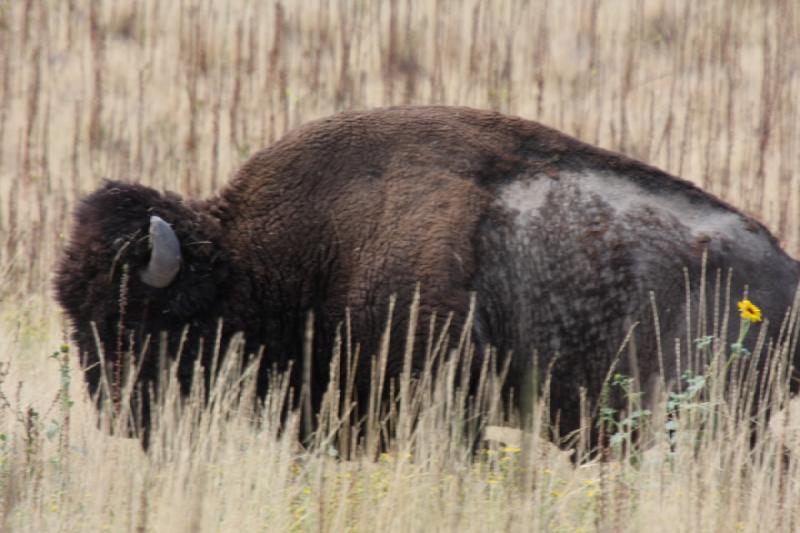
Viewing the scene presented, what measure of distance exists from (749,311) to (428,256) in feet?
4.24

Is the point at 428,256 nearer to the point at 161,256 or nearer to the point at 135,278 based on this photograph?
the point at 161,256

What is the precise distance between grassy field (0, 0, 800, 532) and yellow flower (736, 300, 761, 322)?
0.86 ft

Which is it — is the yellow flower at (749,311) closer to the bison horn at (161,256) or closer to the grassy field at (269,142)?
the grassy field at (269,142)

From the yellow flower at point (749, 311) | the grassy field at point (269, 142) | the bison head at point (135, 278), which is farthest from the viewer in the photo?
the bison head at point (135, 278)

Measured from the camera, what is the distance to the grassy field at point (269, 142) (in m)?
4.05

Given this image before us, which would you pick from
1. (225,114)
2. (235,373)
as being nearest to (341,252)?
(235,373)

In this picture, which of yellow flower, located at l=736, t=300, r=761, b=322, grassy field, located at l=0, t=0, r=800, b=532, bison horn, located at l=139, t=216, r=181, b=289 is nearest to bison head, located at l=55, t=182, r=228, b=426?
bison horn, located at l=139, t=216, r=181, b=289

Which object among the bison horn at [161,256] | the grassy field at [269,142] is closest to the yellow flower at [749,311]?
the grassy field at [269,142]

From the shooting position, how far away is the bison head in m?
5.11

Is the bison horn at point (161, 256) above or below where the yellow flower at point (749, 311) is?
above

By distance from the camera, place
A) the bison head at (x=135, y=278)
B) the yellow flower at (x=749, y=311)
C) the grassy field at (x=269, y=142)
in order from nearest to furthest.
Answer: the grassy field at (x=269, y=142)
the yellow flower at (x=749, y=311)
the bison head at (x=135, y=278)

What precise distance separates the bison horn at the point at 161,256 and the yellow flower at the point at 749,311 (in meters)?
2.29

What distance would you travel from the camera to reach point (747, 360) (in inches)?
201

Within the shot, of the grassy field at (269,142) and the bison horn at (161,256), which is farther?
the bison horn at (161,256)
